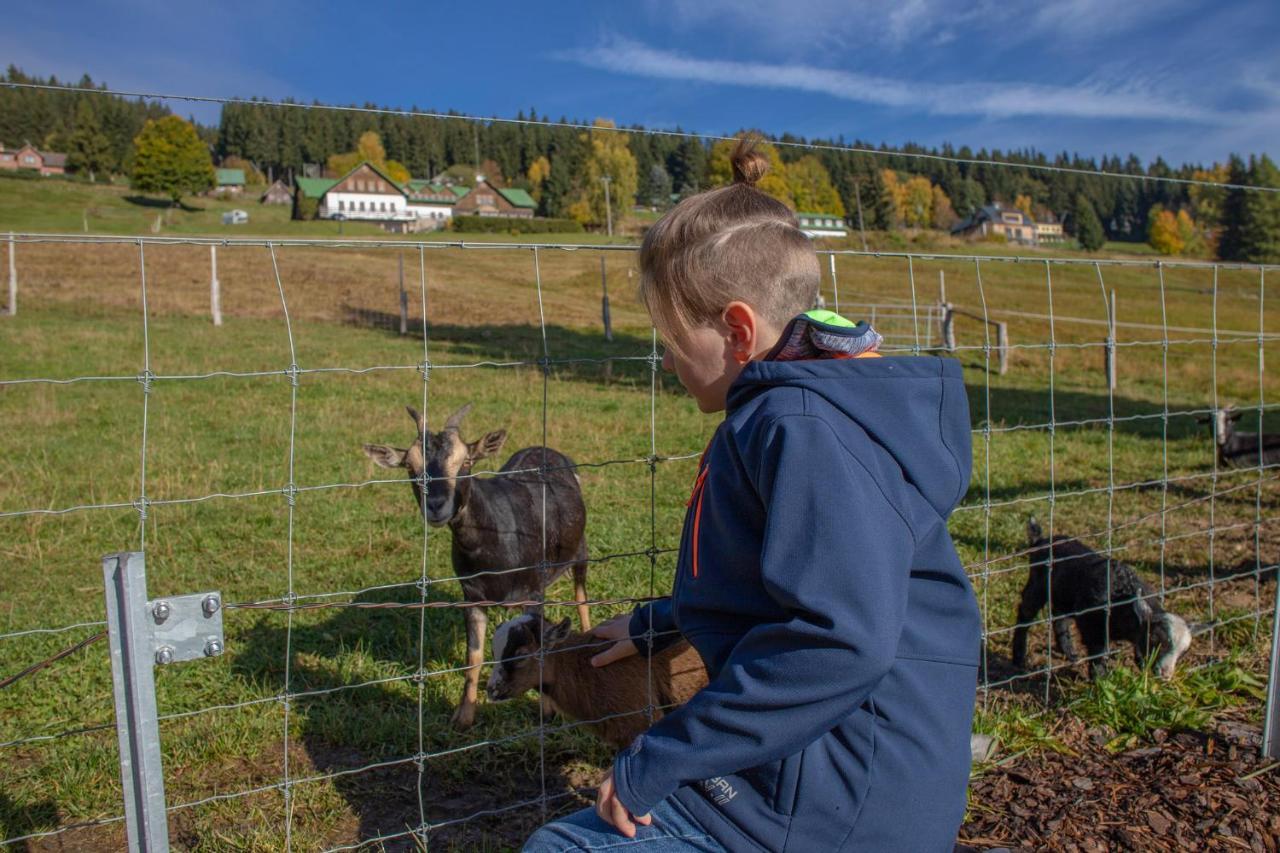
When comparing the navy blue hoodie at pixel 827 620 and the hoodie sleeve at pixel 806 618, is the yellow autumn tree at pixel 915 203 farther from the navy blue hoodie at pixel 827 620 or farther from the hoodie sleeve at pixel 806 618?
the hoodie sleeve at pixel 806 618

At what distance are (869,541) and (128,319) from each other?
75.9 feet

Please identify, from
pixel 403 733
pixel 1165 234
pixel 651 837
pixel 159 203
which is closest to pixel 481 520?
pixel 403 733

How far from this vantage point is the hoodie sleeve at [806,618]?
4.73 ft

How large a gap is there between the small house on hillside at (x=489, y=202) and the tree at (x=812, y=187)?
80.0 feet

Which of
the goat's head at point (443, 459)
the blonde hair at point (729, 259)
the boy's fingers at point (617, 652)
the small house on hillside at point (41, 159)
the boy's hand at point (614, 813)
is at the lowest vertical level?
the boy's fingers at point (617, 652)

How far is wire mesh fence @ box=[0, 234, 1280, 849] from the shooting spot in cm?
346

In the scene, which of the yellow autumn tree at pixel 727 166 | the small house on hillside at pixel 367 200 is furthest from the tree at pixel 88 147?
the yellow autumn tree at pixel 727 166

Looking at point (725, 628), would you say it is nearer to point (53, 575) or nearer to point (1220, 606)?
point (1220, 606)

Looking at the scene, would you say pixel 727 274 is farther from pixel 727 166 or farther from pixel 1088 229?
pixel 1088 229

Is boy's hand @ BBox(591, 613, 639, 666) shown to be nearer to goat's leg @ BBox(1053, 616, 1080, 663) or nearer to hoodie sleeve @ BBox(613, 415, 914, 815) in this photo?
hoodie sleeve @ BBox(613, 415, 914, 815)

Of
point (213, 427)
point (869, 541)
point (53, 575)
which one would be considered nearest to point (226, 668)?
point (53, 575)

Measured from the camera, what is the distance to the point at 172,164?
43.5 m

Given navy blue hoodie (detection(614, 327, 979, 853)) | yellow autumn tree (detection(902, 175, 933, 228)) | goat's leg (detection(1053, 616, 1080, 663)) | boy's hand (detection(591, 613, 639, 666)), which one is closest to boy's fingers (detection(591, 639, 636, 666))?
boy's hand (detection(591, 613, 639, 666))

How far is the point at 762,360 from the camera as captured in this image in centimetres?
167
